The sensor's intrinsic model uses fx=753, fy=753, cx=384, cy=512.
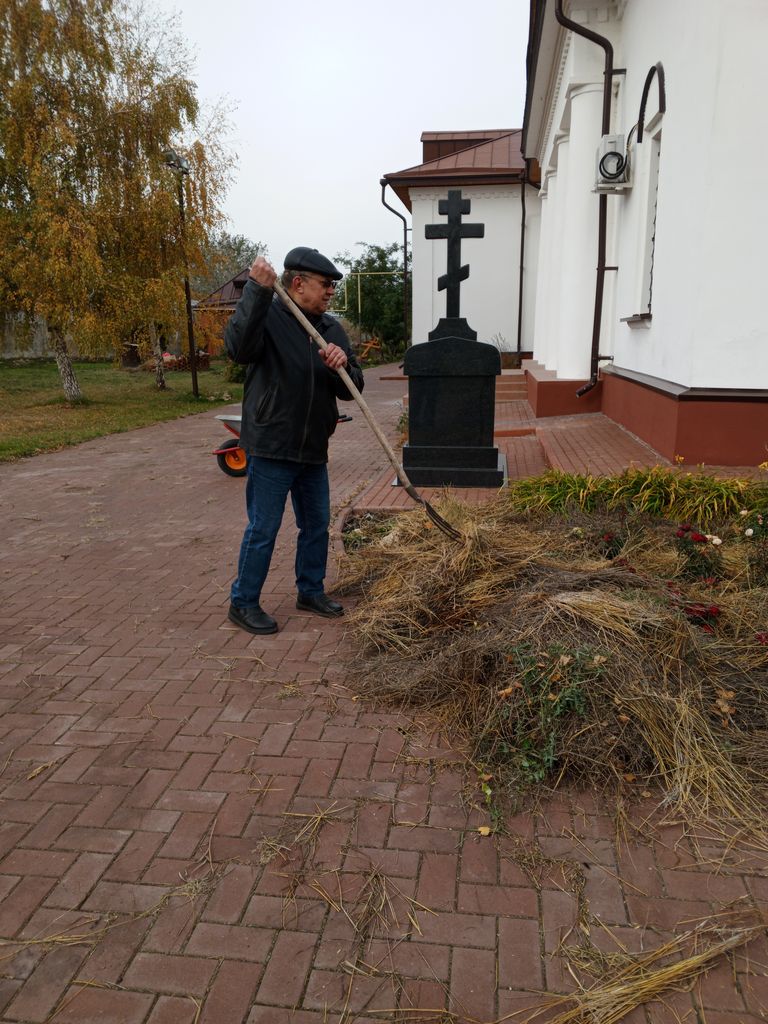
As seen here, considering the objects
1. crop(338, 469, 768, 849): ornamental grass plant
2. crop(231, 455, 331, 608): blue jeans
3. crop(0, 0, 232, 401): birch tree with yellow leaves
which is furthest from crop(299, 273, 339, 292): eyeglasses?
crop(0, 0, 232, 401): birch tree with yellow leaves

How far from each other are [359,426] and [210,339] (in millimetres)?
8616

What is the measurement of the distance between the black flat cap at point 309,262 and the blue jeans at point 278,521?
98 cm

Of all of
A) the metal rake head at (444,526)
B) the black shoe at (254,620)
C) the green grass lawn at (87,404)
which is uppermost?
the metal rake head at (444,526)

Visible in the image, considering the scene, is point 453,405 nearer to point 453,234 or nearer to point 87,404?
point 453,234

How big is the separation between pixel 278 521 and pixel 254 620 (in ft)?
1.82

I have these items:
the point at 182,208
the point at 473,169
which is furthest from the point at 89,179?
the point at 473,169

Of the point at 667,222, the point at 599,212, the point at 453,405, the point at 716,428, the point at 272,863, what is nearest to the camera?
the point at 272,863

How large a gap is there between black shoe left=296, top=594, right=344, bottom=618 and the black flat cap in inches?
69.1

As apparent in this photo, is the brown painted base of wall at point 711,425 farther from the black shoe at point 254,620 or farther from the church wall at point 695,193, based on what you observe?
the black shoe at point 254,620

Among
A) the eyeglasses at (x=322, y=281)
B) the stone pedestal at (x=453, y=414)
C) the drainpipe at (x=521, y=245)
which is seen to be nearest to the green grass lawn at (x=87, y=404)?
the stone pedestal at (x=453, y=414)

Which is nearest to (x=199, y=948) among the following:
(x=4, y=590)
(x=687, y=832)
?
(x=687, y=832)

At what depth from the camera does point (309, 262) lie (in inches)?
150

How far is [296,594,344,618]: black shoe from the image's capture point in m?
4.25

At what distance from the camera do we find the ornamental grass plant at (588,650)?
264cm
